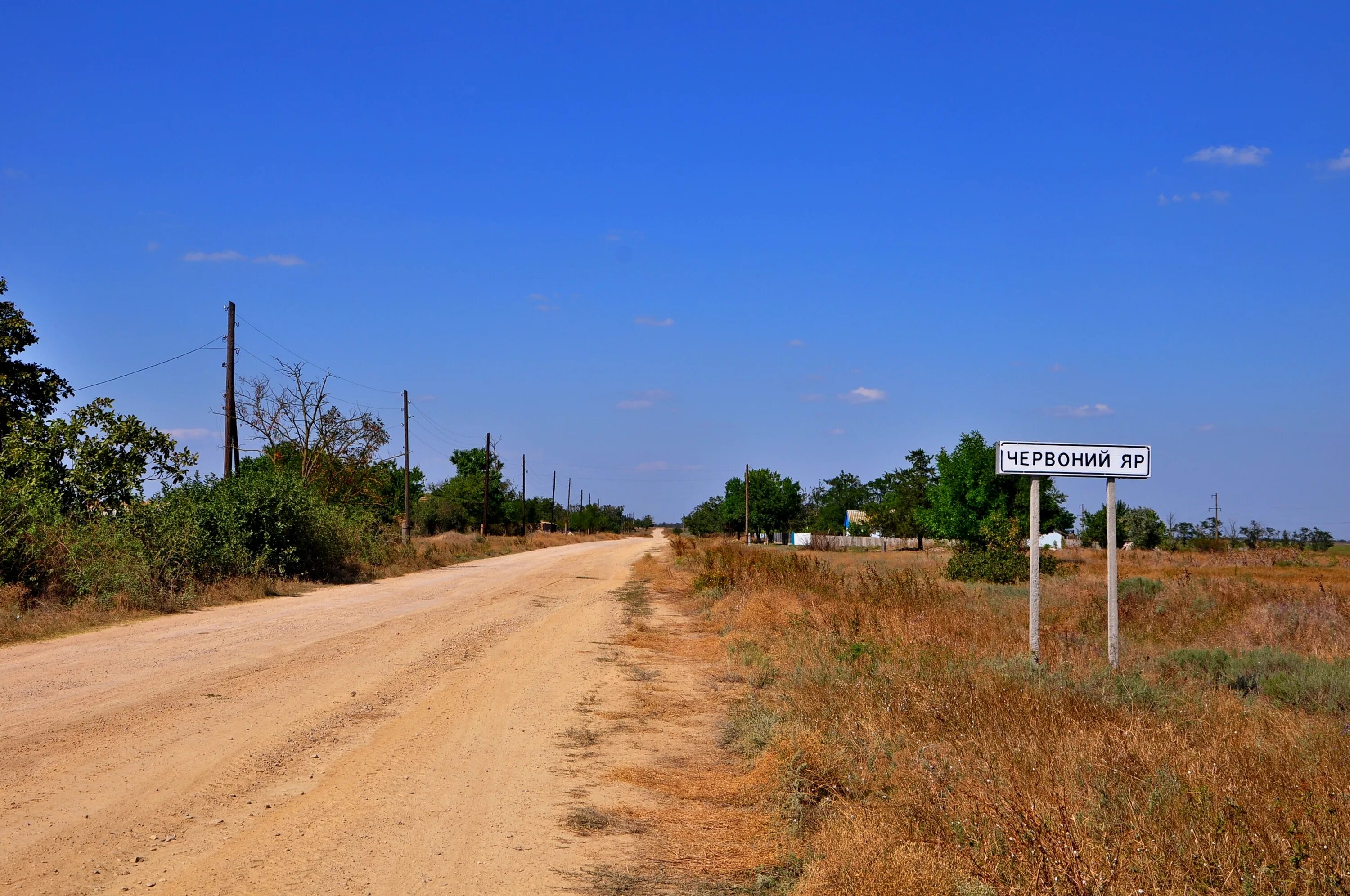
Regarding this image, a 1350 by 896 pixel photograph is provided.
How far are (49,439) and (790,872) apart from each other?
73.2 ft

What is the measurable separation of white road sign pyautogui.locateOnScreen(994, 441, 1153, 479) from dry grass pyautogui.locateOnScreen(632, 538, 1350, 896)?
2065 millimetres

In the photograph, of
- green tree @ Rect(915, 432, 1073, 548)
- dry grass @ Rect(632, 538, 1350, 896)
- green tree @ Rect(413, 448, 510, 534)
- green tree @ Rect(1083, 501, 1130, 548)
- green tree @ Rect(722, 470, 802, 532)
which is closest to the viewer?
dry grass @ Rect(632, 538, 1350, 896)

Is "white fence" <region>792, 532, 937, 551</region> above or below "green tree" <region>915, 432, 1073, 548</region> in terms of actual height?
below

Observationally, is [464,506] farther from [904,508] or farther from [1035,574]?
[1035,574]

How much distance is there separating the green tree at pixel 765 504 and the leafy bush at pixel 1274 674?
9659 cm

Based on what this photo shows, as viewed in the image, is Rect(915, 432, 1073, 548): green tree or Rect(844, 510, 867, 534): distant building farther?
Rect(844, 510, 867, 534): distant building

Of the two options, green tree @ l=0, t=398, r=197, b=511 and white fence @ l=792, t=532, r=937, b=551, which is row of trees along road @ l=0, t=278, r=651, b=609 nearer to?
green tree @ l=0, t=398, r=197, b=511

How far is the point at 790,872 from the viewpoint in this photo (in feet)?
17.1

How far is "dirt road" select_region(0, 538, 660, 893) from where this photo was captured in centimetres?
505

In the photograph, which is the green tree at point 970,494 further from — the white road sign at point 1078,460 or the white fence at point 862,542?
the white road sign at point 1078,460

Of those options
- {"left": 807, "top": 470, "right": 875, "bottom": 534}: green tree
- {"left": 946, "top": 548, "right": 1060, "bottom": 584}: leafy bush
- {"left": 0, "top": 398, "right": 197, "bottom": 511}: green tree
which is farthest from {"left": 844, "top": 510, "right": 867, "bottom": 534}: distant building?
{"left": 0, "top": 398, "right": 197, "bottom": 511}: green tree

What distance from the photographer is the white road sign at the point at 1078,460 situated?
10312 mm

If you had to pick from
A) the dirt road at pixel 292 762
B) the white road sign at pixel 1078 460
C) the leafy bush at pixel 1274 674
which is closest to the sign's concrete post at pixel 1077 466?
the white road sign at pixel 1078 460

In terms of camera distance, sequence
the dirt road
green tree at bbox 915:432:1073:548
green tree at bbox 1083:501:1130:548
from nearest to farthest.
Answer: the dirt road < green tree at bbox 915:432:1073:548 < green tree at bbox 1083:501:1130:548
